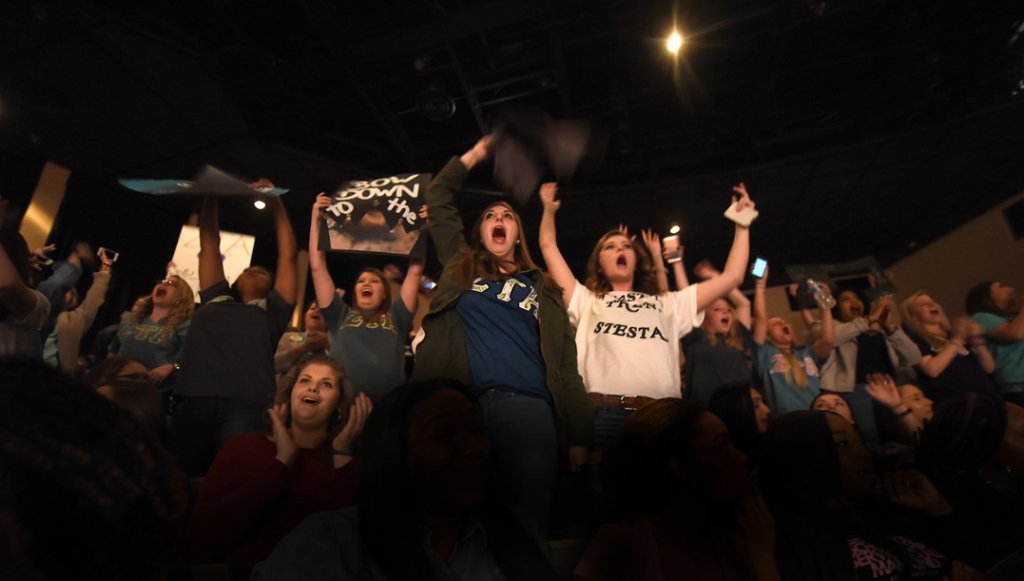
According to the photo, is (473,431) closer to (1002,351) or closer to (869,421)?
(869,421)

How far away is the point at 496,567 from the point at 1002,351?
290 centimetres

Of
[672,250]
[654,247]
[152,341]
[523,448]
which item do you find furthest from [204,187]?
[672,250]

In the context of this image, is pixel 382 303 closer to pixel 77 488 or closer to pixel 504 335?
pixel 504 335

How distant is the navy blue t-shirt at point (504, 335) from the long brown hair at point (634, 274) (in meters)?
0.44

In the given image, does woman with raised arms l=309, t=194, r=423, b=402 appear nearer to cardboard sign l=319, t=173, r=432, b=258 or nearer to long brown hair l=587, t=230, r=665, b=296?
cardboard sign l=319, t=173, r=432, b=258

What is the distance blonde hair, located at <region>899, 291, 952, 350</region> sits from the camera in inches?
101

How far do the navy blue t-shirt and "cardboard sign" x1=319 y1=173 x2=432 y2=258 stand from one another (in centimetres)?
52

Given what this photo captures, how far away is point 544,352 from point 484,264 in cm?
41

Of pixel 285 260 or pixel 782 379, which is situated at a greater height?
pixel 285 260

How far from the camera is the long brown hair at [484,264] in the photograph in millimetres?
1648

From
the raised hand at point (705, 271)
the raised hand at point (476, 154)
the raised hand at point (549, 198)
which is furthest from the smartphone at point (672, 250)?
the raised hand at point (476, 154)

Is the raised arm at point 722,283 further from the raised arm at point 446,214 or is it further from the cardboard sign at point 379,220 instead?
the cardboard sign at point 379,220

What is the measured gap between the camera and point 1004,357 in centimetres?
238

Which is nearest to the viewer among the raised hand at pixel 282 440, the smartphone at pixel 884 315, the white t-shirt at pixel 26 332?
the raised hand at pixel 282 440
